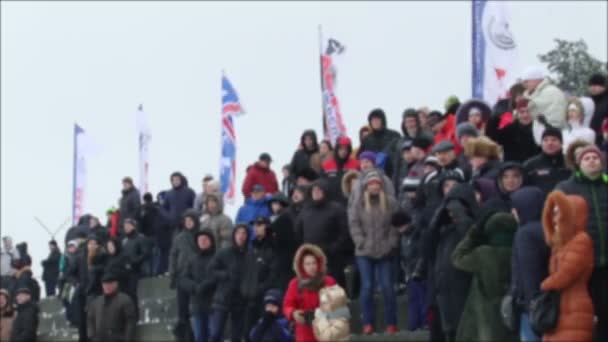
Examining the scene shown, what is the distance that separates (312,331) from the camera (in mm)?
19078

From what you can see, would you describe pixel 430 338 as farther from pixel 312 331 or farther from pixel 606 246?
pixel 606 246

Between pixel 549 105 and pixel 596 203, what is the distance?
3.67 m

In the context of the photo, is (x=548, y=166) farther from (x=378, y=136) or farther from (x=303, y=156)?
(x=303, y=156)

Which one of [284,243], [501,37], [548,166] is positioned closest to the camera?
[548,166]

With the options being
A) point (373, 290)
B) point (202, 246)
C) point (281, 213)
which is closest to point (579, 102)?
point (373, 290)

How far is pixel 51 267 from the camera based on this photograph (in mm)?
34656

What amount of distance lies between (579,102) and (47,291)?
18064 millimetres

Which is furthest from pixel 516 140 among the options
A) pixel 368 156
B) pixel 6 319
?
pixel 6 319

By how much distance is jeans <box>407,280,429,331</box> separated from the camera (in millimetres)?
19031

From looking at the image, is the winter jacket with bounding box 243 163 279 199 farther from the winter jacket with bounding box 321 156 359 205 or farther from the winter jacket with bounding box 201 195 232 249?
the winter jacket with bounding box 321 156 359 205

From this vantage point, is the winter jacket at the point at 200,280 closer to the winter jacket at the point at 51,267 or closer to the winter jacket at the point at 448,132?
the winter jacket at the point at 448,132

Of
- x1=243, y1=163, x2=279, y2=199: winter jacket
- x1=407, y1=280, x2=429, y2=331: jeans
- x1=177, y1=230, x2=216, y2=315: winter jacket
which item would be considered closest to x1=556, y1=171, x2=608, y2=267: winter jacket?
x1=407, y1=280, x2=429, y2=331: jeans

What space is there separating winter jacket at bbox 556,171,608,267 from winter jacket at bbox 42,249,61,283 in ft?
65.9

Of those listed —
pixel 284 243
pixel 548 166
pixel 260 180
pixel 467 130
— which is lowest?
pixel 284 243
